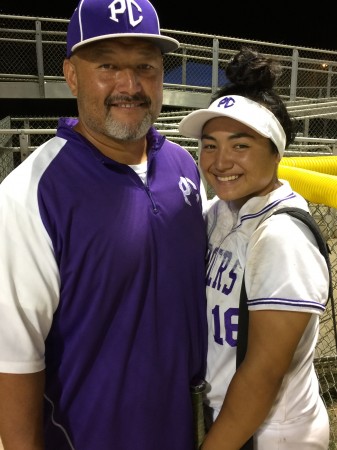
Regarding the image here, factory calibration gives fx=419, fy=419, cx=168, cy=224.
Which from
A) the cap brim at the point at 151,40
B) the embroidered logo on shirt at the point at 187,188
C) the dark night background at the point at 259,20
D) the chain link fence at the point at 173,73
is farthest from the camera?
the dark night background at the point at 259,20

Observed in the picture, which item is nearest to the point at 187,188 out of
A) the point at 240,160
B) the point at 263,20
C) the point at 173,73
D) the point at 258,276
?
the point at 240,160

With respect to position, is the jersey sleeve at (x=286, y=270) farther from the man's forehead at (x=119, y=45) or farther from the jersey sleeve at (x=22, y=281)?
the man's forehead at (x=119, y=45)

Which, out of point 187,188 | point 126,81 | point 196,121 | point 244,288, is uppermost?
point 126,81

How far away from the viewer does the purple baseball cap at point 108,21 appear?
120cm

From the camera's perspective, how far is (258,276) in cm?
114

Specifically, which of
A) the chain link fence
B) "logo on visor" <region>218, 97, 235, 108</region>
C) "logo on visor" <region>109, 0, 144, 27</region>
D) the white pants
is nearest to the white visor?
"logo on visor" <region>218, 97, 235, 108</region>

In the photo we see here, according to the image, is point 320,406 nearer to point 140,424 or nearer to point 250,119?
point 140,424

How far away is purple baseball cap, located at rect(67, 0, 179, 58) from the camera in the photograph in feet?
3.94

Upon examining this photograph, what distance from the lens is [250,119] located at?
1247 millimetres

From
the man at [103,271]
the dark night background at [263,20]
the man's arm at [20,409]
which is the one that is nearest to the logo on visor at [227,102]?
the man at [103,271]

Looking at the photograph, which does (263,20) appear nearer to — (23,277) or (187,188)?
(187,188)

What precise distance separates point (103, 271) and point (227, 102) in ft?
2.12

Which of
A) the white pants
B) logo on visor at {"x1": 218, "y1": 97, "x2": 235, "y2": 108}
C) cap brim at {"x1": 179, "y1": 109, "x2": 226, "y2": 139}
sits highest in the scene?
logo on visor at {"x1": 218, "y1": 97, "x2": 235, "y2": 108}

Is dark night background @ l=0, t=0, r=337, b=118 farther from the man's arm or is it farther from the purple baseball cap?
the man's arm
